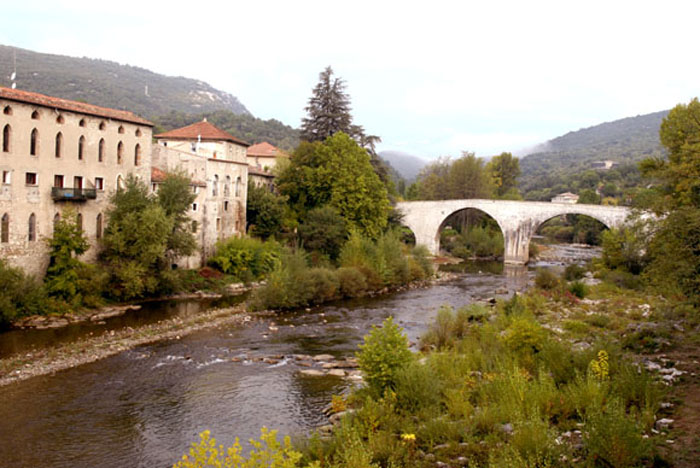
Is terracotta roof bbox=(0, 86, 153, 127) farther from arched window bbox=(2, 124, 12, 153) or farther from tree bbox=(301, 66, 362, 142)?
tree bbox=(301, 66, 362, 142)

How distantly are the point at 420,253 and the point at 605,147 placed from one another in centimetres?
17278

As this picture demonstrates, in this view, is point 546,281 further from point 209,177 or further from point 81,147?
point 81,147

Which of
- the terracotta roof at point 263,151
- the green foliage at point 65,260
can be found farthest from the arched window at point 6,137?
the terracotta roof at point 263,151

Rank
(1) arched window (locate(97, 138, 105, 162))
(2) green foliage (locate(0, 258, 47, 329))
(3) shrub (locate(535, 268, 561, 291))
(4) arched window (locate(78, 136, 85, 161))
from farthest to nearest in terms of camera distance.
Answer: (3) shrub (locate(535, 268, 561, 291))
(1) arched window (locate(97, 138, 105, 162))
(4) arched window (locate(78, 136, 85, 161))
(2) green foliage (locate(0, 258, 47, 329))

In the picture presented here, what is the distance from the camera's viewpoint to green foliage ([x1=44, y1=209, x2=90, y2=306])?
2167cm

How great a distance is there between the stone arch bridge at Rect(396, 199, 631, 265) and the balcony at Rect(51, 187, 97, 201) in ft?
96.1

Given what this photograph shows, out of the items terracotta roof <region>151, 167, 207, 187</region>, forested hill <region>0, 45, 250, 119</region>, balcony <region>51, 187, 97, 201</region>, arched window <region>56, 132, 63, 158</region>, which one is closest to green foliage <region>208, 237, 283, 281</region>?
terracotta roof <region>151, 167, 207, 187</region>

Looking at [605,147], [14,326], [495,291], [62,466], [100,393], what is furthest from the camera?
[605,147]

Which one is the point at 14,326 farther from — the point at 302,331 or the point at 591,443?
the point at 591,443

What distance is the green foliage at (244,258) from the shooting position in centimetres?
2958

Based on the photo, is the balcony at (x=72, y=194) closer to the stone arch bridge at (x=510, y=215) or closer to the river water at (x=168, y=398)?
the river water at (x=168, y=398)

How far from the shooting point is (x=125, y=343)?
56.4ft

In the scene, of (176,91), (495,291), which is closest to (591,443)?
(495,291)

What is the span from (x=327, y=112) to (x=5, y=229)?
24723 mm
